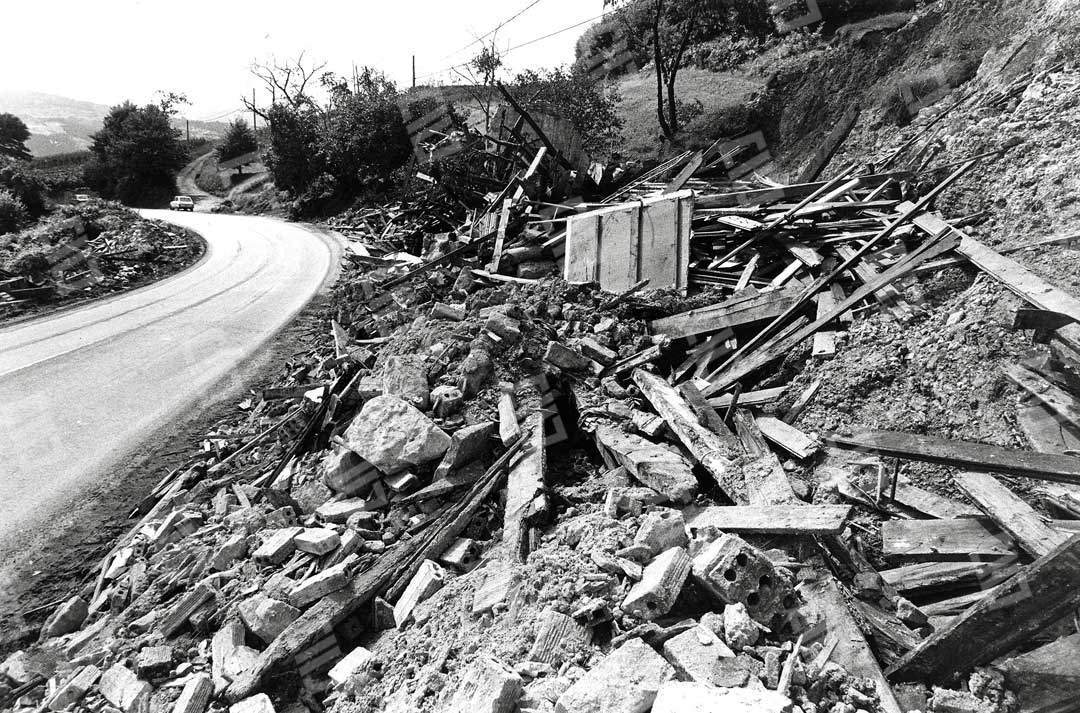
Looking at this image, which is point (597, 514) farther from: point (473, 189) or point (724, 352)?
point (473, 189)

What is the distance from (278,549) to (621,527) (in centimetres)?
290

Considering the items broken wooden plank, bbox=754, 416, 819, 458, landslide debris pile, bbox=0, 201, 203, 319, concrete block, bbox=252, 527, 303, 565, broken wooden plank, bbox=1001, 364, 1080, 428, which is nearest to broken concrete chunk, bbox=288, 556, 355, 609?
concrete block, bbox=252, 527, 303, 565

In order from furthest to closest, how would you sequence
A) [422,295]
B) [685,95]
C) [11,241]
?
[685,95] → [11,241] → [422,295]

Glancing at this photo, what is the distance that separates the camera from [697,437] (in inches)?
186

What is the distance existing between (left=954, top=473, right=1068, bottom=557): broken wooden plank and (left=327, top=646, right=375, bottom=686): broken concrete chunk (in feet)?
13.0

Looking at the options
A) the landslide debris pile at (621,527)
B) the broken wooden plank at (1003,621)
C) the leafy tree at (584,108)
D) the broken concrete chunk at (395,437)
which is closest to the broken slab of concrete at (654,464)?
the landslide debris pile at (621,527)

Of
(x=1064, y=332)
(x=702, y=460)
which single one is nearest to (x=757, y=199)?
(x=1064, y=332)

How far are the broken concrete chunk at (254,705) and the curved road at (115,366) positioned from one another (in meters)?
4.18

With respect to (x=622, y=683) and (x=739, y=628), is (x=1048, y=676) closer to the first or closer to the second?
(x=739, y=628)

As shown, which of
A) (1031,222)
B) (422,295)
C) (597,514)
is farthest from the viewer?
(422,295)

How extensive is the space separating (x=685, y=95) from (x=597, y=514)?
23.6m

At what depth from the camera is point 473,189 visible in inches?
583

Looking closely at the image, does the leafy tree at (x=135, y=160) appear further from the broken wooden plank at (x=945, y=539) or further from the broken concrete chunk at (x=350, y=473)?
the broken wooden plank at (x=945, y=539)

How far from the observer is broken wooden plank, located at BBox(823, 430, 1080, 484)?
357 cm
